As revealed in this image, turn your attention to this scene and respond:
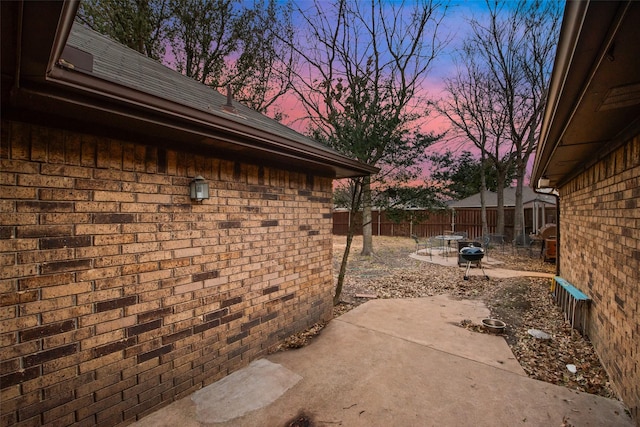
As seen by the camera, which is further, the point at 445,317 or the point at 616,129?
the point at 445,317

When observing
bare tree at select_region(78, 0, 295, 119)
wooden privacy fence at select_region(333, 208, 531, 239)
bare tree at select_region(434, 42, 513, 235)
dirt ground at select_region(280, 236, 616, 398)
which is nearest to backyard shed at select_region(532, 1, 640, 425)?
dirt ground at select_region(280, 236, 616, 398)

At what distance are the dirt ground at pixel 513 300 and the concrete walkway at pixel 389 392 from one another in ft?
1.13

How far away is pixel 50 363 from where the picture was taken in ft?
6.78

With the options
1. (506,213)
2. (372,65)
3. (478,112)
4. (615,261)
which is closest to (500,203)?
(506,213)

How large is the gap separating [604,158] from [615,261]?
126 centimetres

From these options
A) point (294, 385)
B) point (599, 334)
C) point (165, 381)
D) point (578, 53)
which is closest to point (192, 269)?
point (165, 381)

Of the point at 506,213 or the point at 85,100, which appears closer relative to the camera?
the point at 85,100

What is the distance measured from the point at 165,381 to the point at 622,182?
483 cm

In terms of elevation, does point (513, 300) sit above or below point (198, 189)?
below

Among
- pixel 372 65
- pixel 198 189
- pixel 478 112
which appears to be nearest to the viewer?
pixel 198 189

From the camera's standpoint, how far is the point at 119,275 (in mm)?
2410

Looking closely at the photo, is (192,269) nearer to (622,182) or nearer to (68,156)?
(68,156)

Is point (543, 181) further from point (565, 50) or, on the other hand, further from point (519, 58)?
point (519, 58)

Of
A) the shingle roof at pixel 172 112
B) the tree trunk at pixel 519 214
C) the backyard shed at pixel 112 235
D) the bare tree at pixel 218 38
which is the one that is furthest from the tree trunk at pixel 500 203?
the backyard shed at pixel 112 235
